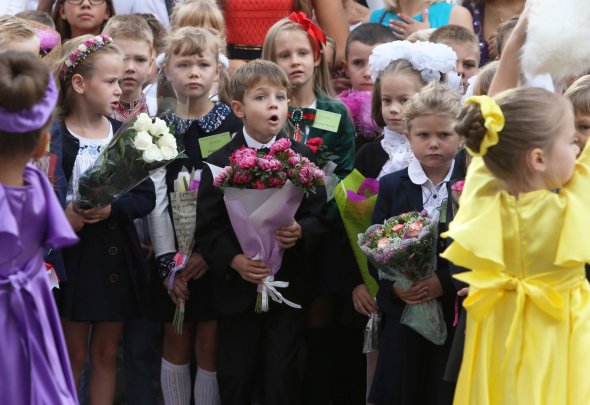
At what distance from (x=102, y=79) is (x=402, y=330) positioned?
2181 millimetres

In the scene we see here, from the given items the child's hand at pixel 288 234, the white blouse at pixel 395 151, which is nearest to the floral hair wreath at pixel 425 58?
the white blouse at pixel 395 151

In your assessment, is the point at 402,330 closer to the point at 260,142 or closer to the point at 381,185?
the point at 381,185

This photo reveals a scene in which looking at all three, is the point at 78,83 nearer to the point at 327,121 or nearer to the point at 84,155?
the point at 84,155

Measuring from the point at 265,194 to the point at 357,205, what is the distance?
54cm

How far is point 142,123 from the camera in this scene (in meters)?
5.26

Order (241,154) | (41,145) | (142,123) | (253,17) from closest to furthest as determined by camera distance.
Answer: (41,145), (142,123), (241,154), (253,17)

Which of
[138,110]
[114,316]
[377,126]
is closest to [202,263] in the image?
[114,316]

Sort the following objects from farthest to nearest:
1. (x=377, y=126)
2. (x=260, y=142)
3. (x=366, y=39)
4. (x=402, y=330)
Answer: (x=366, y=39) → (x=377, y=126) → (x=260, y=142) → (x=402, y=330)

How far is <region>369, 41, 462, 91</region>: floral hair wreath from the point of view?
594 cm

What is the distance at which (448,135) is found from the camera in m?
5.35

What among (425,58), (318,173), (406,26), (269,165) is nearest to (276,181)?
(269,165)

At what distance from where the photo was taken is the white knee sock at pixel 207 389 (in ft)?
19.4

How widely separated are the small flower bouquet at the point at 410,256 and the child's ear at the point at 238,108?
3.61 feet

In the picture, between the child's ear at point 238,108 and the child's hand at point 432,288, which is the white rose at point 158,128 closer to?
the child's ear at point 238,108
